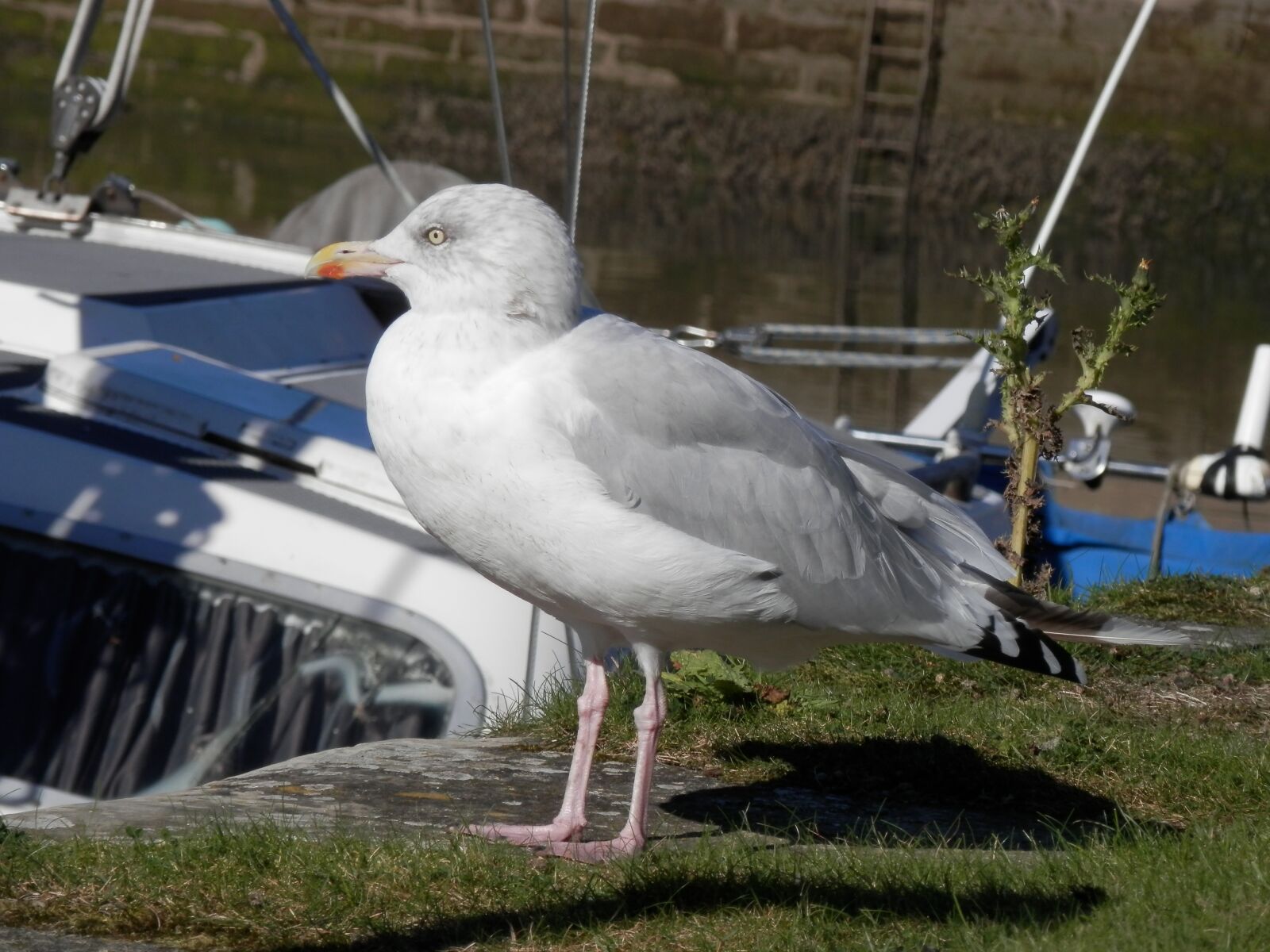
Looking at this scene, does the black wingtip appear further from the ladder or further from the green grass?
the ladder

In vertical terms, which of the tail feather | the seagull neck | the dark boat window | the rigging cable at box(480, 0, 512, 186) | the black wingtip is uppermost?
the rigging cable at box(480, 0, 512, 186)

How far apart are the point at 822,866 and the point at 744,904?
25cm

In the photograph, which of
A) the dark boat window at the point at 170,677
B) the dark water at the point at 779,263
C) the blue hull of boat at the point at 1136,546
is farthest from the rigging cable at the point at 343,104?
the dark water at the point at 779,263

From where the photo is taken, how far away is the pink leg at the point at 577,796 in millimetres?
3875

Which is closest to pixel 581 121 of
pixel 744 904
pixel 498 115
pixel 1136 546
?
pixel 498 115

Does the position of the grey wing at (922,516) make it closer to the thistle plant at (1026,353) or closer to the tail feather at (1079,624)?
the tail feather at (1079,624)

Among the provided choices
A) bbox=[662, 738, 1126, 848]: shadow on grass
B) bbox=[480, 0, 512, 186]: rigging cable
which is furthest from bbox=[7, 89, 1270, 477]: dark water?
bbox=[662, 738, 1126, 848]: shadow on grass

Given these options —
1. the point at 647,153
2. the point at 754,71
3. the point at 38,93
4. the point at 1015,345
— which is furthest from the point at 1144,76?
the point at 1015,345

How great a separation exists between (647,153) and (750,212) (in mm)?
2327

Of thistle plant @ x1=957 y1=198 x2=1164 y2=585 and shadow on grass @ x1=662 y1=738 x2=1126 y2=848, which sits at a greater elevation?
thistle plant @ x1=957 y1=198 x2=1164 y2=585

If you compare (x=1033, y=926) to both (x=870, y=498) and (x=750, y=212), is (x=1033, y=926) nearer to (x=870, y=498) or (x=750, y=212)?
(x=870, y=498)

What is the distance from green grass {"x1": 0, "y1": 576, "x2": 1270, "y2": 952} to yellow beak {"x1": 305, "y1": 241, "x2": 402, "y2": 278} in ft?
4.07

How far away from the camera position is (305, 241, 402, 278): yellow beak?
12.6ft

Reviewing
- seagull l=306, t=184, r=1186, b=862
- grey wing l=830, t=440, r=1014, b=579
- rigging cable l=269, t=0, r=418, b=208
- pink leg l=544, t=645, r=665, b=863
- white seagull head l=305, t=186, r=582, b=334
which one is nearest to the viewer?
seagull l=306, t=184, r=1186, b=862
